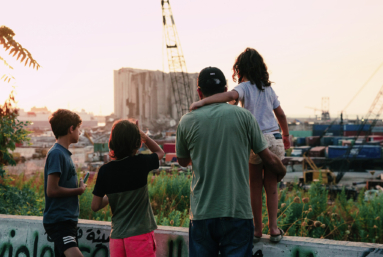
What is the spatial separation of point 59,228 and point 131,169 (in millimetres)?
840

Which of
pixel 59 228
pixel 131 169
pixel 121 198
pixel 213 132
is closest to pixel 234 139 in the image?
pixel 213 132

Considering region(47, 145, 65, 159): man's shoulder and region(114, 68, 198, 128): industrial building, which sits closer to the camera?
region(47, 145, 65, 159): man's shoulder

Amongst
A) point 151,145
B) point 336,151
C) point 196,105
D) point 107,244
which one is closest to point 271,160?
point 196,105

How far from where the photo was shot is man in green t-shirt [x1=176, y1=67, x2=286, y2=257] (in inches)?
77.8

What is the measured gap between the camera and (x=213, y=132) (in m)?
2.03

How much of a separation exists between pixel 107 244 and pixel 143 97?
10032 centimetres

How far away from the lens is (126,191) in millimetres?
2336

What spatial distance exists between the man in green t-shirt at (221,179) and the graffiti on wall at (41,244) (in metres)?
1.66

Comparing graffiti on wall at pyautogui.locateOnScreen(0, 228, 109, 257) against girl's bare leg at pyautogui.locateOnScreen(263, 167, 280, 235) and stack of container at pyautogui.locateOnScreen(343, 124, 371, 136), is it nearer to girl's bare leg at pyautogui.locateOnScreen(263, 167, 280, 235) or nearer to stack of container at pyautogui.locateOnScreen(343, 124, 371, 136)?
girl's bare leg at pyautogui.locateOnScreen(263, 167, 280, 235)

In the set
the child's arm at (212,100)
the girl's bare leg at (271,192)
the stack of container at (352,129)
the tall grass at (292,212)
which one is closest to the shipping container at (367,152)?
the stack of container at (352,129)

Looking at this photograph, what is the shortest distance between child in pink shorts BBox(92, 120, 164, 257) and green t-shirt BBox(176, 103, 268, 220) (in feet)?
1.59

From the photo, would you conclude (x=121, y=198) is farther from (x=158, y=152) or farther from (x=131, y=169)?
(x=158, y=152)

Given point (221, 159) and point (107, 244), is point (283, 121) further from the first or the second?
point (107, 244)

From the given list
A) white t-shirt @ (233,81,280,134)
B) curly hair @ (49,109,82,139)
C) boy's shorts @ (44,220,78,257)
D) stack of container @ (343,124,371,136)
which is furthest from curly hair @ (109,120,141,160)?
stack of container @ (343,124,371,136)
